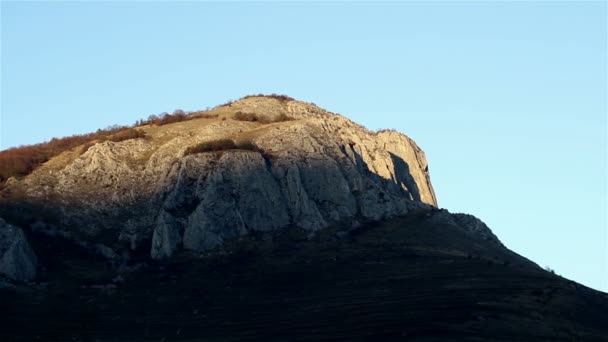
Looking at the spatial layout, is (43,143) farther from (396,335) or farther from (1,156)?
(396,335)

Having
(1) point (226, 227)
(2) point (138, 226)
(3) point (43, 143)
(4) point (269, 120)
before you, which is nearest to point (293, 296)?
(1) point (226, 227)

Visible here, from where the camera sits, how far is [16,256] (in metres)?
91.7

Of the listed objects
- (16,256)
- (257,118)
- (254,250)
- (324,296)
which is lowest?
(324,296)

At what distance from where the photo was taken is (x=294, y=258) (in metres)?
97.6

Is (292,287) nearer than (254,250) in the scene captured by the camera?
Yes

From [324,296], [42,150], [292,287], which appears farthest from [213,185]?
[42,150]

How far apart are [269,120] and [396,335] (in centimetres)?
5640

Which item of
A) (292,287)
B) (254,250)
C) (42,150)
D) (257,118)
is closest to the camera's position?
(292,287)

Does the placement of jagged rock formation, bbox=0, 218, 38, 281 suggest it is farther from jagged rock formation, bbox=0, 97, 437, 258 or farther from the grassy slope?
jagged rock formation, bbox=0, 97, 437, 258

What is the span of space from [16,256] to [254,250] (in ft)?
72.7

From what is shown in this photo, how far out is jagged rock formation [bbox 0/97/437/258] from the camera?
10288cm

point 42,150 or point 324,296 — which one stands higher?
point 42,150

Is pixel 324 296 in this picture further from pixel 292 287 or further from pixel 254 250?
pixel 254 250

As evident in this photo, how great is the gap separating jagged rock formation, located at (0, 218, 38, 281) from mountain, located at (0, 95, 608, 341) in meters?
0.16
